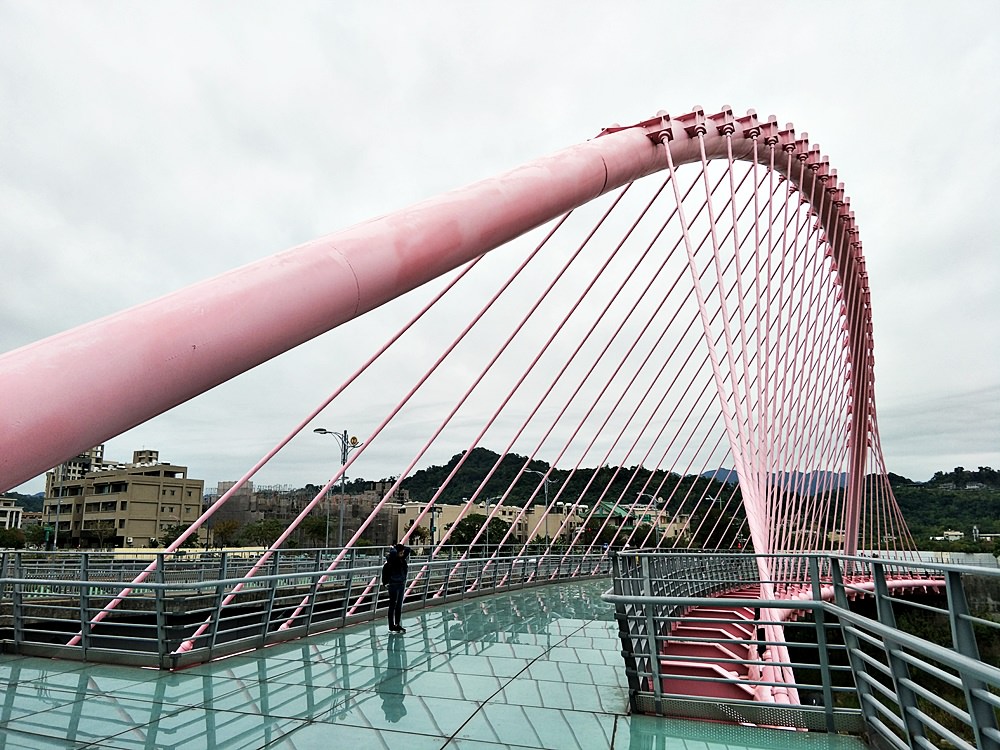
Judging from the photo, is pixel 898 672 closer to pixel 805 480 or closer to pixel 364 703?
pixel 364 703

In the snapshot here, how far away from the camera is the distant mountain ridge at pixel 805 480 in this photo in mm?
17939

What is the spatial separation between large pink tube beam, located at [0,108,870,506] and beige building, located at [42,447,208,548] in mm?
64101

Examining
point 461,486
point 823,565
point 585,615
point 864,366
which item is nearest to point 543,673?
point 585,615

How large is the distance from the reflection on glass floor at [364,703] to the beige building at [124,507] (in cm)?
5949

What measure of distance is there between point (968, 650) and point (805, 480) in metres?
21.4

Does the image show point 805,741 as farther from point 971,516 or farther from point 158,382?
point 971,516

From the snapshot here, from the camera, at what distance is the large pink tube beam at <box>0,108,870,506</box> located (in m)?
2.01

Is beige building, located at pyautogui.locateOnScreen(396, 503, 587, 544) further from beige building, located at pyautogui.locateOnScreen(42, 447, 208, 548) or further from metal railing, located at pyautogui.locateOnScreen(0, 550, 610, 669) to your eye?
metal railing, located at pyautogui.locateOnScreen(0, 550, 610, 669)

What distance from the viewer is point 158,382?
238 centimetres

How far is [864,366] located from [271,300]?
32.0 m

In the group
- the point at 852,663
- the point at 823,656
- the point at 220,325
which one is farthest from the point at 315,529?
the point at 220,325

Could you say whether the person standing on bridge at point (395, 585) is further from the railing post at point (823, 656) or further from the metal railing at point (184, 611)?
the railing post at point (823, 656)

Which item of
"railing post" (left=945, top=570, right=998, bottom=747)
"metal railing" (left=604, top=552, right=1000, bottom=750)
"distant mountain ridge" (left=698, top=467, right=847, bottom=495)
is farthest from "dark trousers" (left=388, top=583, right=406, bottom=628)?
"railing post" (left=945, top=570, right=998, bottom=747)

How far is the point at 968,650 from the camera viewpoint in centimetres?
340
